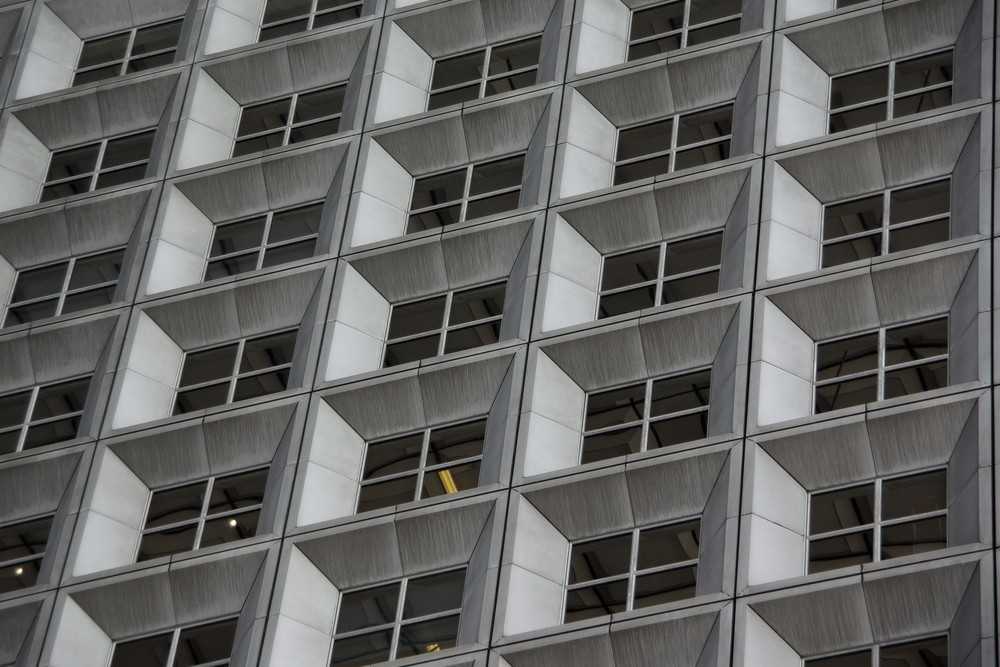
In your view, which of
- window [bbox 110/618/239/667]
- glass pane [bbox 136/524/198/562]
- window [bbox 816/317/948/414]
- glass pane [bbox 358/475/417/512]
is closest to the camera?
window [bbox 816/317/948/414]

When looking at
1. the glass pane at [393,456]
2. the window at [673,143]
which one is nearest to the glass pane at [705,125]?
the window at [673,143]

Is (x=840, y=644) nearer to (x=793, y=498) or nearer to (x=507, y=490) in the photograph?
(x=793, y=498)

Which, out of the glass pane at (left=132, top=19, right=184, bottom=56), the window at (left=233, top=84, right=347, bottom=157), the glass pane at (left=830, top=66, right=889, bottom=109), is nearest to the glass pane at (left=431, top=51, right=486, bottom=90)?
the window at (left=233, top=84, right=347, bottom=157)

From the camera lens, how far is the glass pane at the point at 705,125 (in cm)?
3853

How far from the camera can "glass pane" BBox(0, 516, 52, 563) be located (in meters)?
36.9

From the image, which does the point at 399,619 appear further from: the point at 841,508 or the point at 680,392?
the point at 841,508

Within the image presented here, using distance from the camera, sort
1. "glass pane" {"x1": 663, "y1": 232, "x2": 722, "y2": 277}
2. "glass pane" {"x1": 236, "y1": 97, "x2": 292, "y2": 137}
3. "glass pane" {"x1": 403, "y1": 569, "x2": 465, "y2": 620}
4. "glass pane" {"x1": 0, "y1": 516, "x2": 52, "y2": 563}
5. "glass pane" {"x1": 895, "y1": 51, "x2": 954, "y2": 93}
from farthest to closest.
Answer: "glass pane" {"x1": 236, "y1": 97, "x2": 292, "y2": 137}, "glass pane" {"x1": 895, "y1": 51, "x2": 954, "y2": 93}, "glass pane" {"x1": 0, "y1": 516, "x2": 52, "y2": 563}, "glass pane" {"x1": 663, "y1": 232, "x2": 722, "y2": 277}, "glass pane" {"x1": 403, "y1": 569, "x2": 465, "y2": 620}

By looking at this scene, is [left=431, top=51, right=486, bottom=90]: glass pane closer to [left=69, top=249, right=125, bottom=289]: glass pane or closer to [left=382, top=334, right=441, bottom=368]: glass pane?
[left=382, top=334, right=441, bottom=368]: glass pane

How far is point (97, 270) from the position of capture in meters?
41.7

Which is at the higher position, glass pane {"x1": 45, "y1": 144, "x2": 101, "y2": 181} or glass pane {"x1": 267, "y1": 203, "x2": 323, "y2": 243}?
glass pane {"x1": 45, "y1": 144, "x2": 101, "y2": 181}

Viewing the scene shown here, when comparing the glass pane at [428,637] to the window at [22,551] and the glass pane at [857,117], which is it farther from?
the glass pane at [857,117]

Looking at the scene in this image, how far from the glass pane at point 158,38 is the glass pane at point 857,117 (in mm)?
17862

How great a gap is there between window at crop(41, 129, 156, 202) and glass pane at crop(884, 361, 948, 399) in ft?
63.8

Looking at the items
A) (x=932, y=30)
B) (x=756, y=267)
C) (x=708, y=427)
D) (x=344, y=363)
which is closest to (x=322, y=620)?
(x=344, y=363)
